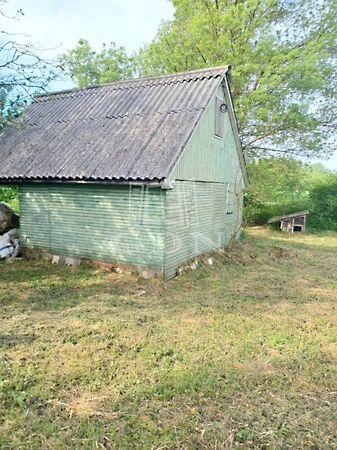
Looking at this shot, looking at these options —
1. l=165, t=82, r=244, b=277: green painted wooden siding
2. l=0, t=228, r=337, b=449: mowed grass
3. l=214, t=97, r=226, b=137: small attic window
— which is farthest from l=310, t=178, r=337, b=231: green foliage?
l=0, t=228, r=337, b=449: mowed grass

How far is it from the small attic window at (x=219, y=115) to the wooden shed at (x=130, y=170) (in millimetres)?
29

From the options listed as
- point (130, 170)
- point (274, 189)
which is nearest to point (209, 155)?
point (130, 170)

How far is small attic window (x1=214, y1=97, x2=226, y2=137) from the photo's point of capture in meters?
8.92

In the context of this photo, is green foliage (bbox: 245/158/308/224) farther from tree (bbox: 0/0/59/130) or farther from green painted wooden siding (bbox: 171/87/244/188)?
tree (bbox: 0/0/59/130)

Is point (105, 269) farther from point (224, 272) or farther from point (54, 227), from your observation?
point (224, 272)

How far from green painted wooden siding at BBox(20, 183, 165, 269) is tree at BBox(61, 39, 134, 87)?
14.1 m

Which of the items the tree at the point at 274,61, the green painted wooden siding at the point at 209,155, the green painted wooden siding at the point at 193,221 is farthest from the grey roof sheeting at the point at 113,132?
the tree at the point at 274,61

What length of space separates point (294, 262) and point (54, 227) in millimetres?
7129

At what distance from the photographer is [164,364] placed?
389 cm

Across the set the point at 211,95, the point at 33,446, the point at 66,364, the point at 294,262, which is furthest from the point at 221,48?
the point at 33,446

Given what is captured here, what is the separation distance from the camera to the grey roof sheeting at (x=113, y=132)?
704cm

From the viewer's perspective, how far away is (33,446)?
2.62 metres

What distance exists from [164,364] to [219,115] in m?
7.34

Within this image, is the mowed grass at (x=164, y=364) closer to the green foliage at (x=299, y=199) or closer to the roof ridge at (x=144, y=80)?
the roof ridge at (x=144, y=80)
